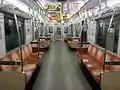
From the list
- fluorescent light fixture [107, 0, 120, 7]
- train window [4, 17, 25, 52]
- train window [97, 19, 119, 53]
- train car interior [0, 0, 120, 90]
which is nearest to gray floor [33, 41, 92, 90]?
train car interior [0, 0, 120, 90]

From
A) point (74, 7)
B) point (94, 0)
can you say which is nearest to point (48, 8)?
point (74, 7)

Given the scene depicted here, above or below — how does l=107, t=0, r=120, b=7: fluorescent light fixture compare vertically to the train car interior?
above

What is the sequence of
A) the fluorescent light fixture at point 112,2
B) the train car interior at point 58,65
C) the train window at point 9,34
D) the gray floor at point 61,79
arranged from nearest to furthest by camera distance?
the train car interior at point 58,65 < the gray floor at point 61,79 < the fluorescent light fixture at point 112,2 < the train window at point 9,34

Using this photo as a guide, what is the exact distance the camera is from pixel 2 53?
4.58 metres

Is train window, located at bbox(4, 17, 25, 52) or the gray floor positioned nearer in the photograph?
the gray floor

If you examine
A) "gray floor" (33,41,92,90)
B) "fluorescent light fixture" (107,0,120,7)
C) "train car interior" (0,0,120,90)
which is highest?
"fluorescent light fixture" (107,0,120,7)

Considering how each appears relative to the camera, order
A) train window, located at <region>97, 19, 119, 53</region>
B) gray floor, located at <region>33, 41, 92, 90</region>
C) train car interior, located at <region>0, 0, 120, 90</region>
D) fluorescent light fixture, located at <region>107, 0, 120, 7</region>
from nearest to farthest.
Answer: train car interior, located at <region>0, 0, 120, 90</region> → gray floor, located at <region>33, 41, 92, 90</region> → fluorescent light fixture, located at <region>107, 0, 120, 7</region> → train window, located at <region>97, 19, 119, 53</region>

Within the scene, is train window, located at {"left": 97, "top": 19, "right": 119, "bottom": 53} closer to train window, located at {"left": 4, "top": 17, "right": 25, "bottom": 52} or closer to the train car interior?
the train car interior

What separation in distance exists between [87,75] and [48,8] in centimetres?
818

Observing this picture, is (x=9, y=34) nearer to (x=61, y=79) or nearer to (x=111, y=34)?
(x=61, y=79)

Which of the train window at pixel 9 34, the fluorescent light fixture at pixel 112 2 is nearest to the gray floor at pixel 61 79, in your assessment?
the train window at pixel 9 34

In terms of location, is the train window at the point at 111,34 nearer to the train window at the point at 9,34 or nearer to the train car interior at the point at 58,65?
the train car interior at the point at 58,65

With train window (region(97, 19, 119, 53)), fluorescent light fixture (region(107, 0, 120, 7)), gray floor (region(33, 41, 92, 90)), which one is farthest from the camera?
train window (region(97, 19, 119, 53))

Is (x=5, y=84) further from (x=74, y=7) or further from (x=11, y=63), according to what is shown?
(x=74, y=7)
